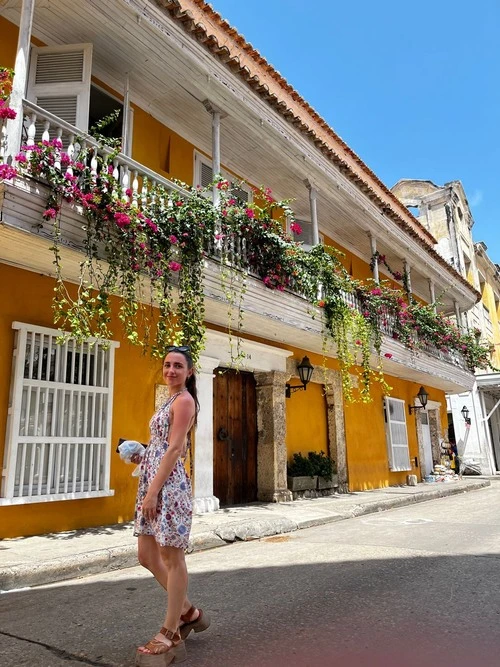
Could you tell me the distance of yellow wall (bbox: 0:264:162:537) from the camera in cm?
559

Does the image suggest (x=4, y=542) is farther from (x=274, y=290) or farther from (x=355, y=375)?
(x=355, y=375)

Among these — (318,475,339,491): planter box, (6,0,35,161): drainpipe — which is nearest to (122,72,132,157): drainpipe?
(6,0,35,161): drainpipe

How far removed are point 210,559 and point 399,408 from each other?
10.1m

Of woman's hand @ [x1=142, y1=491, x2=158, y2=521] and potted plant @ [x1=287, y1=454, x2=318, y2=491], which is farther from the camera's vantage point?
potted plant @ [x1=287, y1=454, x2=318, y2=491]

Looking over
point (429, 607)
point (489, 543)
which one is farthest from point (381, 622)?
point (489, 543)

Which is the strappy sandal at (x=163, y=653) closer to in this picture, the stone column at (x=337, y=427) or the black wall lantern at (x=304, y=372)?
the black wall lantern at (x=304, y=372)

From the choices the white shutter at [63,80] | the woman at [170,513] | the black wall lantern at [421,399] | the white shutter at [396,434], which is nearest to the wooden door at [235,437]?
the white shutter at [63,80]

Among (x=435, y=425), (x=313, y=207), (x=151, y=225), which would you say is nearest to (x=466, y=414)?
(x=435, y=425)

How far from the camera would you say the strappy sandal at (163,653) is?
225 centimetres

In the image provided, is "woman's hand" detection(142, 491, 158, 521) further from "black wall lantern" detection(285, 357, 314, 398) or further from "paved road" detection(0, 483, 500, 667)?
"black wall lantern" detection(285, 357, 314, 398)

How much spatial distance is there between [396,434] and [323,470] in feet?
13.7

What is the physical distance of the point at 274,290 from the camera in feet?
25.5

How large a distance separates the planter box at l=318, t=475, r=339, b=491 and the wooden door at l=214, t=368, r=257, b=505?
5.31ft

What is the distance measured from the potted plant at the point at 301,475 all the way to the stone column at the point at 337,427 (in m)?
1.07
